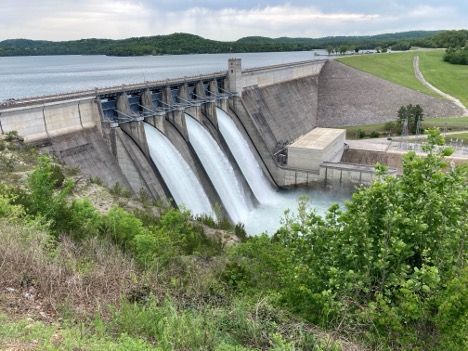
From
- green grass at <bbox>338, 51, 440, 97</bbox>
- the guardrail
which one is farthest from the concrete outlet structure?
green grass at <bbox>338, 51, 440, 97</bbox>

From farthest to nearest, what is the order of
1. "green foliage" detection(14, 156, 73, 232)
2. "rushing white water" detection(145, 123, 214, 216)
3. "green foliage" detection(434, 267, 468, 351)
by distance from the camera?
"rushing white water" detection(145, 123, 214, 216) → "green foliage" detection(14, 156, 73, 232) → "green foliage" detection(434, 267, 468, 351)

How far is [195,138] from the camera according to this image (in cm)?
2714

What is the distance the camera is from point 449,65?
75125 mm

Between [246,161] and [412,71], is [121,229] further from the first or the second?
[412,71]

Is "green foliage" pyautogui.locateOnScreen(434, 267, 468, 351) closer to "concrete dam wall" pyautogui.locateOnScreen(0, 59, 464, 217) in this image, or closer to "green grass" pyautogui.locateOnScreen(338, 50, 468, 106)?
"concrete dam wall" pyautogui.locateOnScreen(0, 59, 464, 217)

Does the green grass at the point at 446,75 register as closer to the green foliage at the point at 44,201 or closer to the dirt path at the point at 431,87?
the dirt path at the point at 431,87

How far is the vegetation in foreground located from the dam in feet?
41.1

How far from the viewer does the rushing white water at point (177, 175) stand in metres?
22.6

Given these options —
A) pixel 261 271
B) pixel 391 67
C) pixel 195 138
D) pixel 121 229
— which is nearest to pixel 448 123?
pixel 391 67

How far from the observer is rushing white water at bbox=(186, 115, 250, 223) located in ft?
85.5

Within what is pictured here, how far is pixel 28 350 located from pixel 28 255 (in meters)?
2.39

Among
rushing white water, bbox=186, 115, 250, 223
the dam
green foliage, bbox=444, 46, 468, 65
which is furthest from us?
green foliage, bbox=444, 46, 468, 65

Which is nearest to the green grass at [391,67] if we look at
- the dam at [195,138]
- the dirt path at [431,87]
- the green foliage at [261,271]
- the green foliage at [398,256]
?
the dirt path at [431,87]

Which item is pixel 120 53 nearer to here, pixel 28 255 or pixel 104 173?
pixel 104 173
